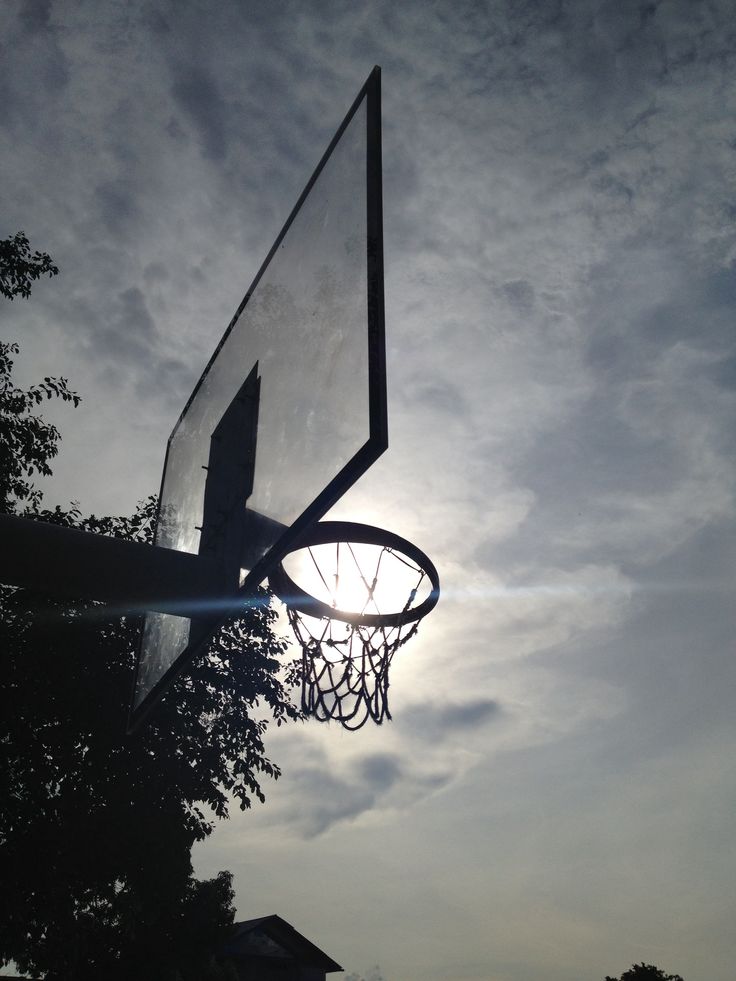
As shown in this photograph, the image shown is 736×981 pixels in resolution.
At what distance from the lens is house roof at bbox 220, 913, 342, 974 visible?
26.3 m

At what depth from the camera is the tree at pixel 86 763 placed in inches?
368

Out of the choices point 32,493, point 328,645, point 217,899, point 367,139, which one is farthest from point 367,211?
point 217,899

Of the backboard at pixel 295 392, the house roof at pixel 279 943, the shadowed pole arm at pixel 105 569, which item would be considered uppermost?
the backboard at pixel 295 392

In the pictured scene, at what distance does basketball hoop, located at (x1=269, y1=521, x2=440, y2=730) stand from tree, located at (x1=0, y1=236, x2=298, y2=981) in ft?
16.6

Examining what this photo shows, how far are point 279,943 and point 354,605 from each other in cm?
2832

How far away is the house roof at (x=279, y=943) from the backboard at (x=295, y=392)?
2729cm

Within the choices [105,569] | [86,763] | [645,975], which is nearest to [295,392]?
[105,569]

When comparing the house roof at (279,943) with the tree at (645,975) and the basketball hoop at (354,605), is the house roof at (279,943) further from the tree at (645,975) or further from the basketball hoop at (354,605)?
the basketball hoop at (354,605)

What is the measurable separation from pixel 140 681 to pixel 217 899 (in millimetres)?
18271

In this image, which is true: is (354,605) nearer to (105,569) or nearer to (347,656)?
(347,656)

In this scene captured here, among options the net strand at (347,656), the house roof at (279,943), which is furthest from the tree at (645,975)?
the net strand at (347,656)

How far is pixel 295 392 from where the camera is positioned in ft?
10.0

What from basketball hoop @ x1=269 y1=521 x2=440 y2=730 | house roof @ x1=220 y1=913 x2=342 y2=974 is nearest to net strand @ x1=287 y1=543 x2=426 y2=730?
basketball hoop @ x1=269 y1=521 x2=440 y2=730

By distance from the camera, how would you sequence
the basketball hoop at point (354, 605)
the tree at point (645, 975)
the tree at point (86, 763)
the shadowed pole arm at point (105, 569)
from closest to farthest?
the shadowed pole arm at point (105, 569)
the basketball hoop at point (354, 605)
the tree at point (86, 763)
the tree at point (645, 975)
